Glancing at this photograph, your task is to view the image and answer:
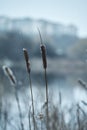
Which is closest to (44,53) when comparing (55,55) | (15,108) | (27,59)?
(27,59)

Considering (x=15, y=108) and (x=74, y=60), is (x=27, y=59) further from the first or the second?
(x=74, y=60)

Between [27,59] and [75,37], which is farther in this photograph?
[75,37]

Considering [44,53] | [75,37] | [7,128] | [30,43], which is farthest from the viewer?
[75,37]

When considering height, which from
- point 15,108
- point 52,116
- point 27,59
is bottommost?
point 15,108

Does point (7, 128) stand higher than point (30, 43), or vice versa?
point (7, 128)

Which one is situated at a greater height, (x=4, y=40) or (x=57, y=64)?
(x=4, y=40)

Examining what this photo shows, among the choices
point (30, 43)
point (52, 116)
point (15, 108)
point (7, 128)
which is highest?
point (52, 116)

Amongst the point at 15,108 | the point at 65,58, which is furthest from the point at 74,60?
the point at 15,108

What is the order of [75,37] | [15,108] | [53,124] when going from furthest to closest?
[75,37] < [15,108] < [53,124]

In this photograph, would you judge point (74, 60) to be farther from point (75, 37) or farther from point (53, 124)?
point (53, 124)
